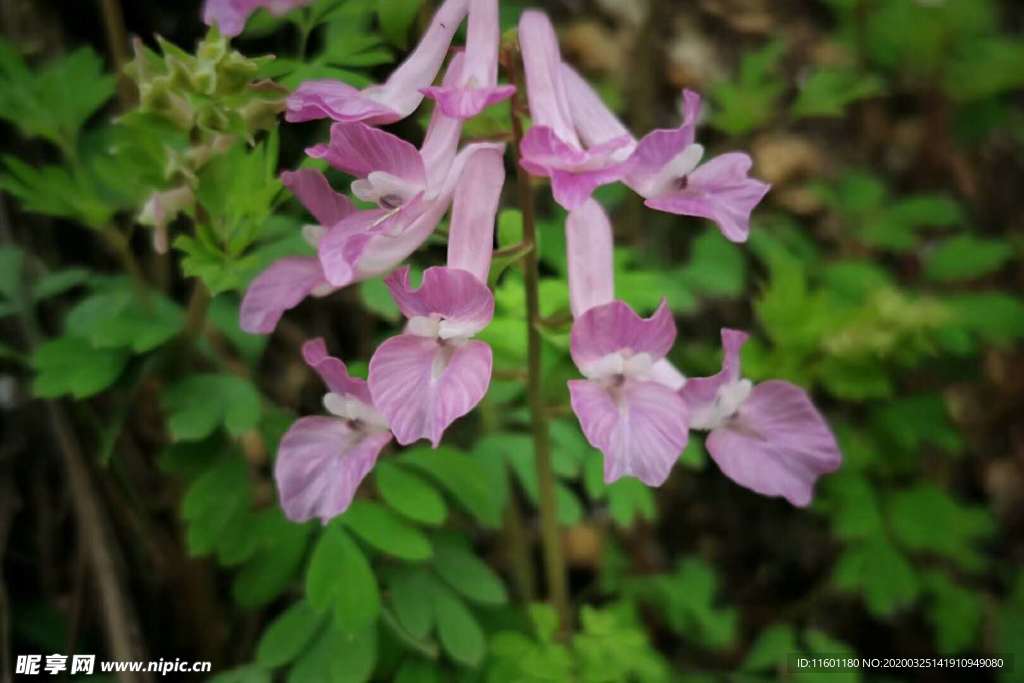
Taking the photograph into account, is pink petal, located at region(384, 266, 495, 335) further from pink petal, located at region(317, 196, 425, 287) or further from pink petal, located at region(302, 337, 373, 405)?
pink petal, located at region(302, 337, 373, 405)

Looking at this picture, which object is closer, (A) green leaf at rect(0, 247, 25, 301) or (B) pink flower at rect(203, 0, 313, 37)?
(B) pink flower at rect(203, 0, 313, 37)

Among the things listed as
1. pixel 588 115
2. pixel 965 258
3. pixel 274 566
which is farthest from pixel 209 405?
pixel 965 258

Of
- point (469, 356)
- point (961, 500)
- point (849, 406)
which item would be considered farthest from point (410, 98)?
point (961, 500)

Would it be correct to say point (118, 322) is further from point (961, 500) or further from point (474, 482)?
point (961, 500)

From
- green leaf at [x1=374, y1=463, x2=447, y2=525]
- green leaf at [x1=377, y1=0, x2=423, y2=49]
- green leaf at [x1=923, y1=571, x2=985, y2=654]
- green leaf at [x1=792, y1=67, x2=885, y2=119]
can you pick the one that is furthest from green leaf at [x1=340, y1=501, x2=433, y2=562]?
green leaf at [x1=923, y1=571, x2=985, y2=654]

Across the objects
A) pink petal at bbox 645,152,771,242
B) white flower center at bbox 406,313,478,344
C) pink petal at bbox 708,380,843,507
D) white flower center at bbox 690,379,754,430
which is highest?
pink petal at bbox 645,152,771,242

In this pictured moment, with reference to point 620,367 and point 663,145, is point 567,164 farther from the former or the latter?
point 620,367
